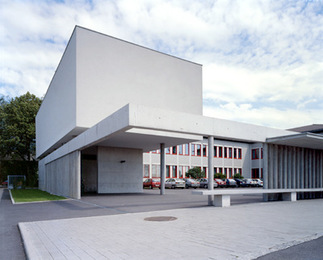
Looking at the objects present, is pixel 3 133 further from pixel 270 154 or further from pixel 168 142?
pixel 270 154

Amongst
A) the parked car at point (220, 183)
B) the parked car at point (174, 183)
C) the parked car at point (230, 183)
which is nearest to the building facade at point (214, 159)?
the parked car at point (230, 183)

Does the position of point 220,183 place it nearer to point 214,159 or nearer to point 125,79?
point 214,159

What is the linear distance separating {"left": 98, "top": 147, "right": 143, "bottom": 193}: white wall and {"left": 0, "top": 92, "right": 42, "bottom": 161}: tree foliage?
2818cm

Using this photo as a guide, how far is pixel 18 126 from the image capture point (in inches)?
2087

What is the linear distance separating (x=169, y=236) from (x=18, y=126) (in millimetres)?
51361

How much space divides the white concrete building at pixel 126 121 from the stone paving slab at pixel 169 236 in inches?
191

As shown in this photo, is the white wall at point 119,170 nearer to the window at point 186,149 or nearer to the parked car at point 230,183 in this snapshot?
the parked car at point 230,183

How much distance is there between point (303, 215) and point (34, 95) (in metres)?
53.6

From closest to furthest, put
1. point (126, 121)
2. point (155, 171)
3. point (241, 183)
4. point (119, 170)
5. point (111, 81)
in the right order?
point (126, 121), point (111, 81), point (119, 170), point (155, 171), point (241, 183)

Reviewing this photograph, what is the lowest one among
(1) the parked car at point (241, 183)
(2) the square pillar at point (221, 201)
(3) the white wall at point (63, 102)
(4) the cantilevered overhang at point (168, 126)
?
(1) the parked car at point (241, 183)

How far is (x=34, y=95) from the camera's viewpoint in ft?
185

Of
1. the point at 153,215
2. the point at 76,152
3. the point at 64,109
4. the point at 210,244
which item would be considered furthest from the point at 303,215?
the point at 64,109

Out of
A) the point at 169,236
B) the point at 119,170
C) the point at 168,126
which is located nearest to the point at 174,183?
the point at 119,170

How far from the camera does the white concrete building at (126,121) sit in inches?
615
